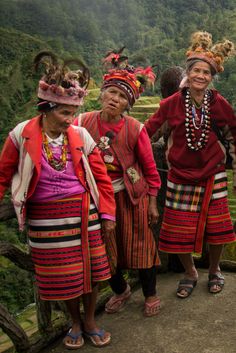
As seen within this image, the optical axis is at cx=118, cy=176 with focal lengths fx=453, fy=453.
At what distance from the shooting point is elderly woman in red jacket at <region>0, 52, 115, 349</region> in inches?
81.5

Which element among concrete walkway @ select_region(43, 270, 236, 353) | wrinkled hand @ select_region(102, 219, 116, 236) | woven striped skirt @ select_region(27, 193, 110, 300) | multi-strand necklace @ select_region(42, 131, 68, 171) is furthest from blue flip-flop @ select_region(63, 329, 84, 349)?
multi-strand necklace @ select_region(42, 131, 68, 171)

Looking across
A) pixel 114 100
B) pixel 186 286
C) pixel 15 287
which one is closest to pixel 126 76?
pixel 114 100

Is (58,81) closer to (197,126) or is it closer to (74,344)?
(197,126)

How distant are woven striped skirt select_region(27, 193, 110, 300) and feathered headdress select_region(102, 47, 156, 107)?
0.65 metres

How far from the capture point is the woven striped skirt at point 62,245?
7.02 ft

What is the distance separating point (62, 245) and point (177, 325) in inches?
33.9

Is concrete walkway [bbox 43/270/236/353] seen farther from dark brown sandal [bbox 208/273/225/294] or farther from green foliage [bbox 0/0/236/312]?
green foliage [bbox 0/0/236/312]

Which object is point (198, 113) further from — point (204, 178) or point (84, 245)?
point (84, 245)

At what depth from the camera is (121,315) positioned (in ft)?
8.85

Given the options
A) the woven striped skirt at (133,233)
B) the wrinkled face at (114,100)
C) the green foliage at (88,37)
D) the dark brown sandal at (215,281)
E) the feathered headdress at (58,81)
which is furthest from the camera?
the green foliage at (88,37)

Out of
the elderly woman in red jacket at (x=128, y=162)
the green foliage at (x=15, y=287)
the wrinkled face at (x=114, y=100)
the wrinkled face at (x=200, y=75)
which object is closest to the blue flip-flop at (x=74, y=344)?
the elderly woman in red jacket at (x=128, y=162)

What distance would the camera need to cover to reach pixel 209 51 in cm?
261

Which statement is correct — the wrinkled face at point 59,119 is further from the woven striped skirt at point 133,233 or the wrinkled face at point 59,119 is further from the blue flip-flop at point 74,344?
the blue flip-flop at point 74,344

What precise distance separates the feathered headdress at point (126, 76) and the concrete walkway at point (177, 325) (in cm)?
123
